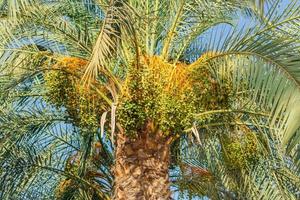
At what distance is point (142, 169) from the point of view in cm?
791

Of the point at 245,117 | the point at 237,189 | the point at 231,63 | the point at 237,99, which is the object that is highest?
the point at 231,63

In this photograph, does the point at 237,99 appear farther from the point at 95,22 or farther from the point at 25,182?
the point at 25,182

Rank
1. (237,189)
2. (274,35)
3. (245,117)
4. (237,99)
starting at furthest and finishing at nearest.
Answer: (237,189) < (245,117) < (237,99) < (274,35)

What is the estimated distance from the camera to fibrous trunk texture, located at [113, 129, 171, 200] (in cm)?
786

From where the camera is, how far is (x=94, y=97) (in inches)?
319

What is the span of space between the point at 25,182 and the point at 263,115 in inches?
139

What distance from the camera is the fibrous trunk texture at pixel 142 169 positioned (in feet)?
25.8

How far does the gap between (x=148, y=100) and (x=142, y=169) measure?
803mm

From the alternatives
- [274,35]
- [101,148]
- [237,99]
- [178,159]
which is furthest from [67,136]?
[274,35]

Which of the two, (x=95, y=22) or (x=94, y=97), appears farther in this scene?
(x=95, y=22)

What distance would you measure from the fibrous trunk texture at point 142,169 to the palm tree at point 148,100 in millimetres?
12

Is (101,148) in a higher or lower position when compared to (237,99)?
lower

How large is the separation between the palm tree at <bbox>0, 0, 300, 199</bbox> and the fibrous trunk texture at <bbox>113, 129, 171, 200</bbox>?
0.5 inches

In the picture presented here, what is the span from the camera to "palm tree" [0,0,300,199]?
300 inches
